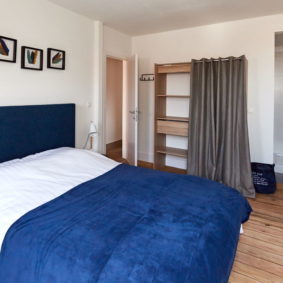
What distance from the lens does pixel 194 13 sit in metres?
3.44

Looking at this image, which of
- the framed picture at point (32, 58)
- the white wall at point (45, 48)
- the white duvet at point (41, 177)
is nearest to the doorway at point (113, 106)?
the white wall at point (45, 48)

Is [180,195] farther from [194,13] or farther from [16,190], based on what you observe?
[194,13]

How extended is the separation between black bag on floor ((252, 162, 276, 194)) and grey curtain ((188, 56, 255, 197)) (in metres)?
0.21

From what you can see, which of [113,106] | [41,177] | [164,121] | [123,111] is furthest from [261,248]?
[113,106]

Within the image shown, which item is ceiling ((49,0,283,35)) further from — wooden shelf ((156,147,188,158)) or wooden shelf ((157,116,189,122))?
wooden shelf ((156,147,188,158))

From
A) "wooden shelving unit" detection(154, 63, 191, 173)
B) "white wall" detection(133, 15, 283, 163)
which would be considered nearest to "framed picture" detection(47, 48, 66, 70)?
"wooden shelving unit" detection(154, 63, 191, 173)

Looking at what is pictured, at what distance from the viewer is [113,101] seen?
5984 mm

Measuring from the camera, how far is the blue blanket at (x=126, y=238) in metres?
1.14

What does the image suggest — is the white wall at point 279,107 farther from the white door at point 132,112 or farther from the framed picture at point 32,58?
the framed picture at point 32,58

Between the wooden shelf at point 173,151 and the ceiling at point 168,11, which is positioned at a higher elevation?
the ceiling at point 168,11

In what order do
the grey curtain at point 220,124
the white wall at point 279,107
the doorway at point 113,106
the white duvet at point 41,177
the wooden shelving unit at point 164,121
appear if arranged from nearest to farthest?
the white duvet at point 41,177, the grey curtain at point 220,124, the wooden shelving unit at point 164,121, the white wall at point 279,107, the doorway at point 113,106

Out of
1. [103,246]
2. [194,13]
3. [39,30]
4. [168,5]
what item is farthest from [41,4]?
[103,246]

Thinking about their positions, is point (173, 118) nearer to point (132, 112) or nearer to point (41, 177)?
point (132, 112)

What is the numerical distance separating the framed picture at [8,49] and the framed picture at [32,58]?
0.11 m
